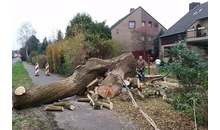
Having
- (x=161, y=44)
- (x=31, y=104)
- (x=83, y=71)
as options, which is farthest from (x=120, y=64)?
(x=161, y=44)

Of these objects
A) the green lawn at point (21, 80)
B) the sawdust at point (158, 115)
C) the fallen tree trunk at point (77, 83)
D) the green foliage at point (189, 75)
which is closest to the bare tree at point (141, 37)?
the green lawn at point (21, 80)

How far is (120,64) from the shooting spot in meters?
10.5

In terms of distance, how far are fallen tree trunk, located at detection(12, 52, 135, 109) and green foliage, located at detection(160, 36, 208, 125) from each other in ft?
9.31

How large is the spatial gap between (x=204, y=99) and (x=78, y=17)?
19.5 meters

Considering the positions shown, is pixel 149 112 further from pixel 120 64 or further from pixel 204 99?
pixel 120 64

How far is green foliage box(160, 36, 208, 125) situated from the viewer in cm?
472

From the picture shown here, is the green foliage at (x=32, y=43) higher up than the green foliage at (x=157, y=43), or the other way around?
the green foliage at (x=32, y=43)

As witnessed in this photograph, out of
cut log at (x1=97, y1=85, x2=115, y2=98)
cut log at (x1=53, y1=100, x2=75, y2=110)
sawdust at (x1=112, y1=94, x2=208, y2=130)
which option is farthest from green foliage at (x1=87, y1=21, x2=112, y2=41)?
cut log at (x1=53, y1=100, x2=75, y2=110)

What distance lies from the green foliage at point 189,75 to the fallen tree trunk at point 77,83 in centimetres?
284

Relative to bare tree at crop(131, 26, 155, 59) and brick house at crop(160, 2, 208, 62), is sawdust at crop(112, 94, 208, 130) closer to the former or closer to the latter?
brick house at crop(160, 2, 208, 62)

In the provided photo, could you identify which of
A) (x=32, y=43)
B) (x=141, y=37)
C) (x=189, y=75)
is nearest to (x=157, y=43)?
(x=141, y=37)

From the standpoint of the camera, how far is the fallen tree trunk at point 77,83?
6426mm

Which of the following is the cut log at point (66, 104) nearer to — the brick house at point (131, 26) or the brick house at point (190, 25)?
the brick house at point (190, 25)

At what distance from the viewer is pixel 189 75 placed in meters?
5.48
